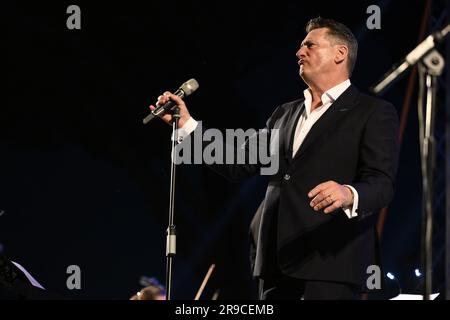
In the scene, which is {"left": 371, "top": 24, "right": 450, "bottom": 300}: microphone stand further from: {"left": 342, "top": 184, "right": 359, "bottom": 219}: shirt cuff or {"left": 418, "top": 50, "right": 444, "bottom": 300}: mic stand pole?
{"left": 342, "top": 184, "right": 359, "bottom": 219}: shirt cuff

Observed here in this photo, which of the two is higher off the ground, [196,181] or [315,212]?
[196,181]

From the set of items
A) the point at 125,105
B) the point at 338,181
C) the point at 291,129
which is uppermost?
the point at 125,105

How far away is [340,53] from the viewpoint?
Result: 2330 millimetres

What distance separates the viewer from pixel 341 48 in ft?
7.66

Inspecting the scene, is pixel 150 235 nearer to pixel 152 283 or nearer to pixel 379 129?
pixel 152 283

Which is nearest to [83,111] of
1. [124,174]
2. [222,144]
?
[124,174]

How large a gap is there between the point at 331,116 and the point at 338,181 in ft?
0.70

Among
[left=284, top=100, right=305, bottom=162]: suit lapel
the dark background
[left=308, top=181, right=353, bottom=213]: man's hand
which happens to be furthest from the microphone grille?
the dark background

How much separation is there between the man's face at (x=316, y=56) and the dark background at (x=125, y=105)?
2.32 metres

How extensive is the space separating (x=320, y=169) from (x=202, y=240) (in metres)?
3.07

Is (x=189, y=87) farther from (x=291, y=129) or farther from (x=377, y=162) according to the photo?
(x=377, y=162)

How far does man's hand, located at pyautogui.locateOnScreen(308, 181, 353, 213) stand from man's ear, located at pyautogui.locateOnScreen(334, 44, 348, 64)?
0.63 m

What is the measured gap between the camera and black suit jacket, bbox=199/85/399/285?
1978mm

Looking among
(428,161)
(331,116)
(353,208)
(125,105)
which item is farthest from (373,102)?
(125,105)
